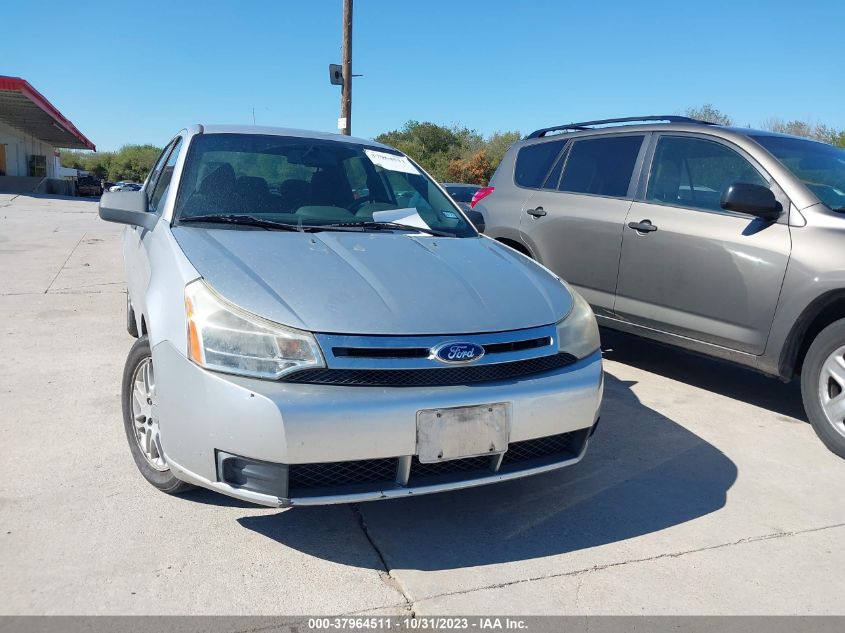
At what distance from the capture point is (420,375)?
2.51m

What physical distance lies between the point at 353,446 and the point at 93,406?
2.39 metres

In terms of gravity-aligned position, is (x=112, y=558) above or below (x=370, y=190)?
below

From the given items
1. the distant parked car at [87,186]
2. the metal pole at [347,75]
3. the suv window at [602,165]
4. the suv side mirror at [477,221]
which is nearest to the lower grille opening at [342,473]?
the suv side mirror at [477,221]

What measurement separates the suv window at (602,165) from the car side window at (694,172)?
0.73ft

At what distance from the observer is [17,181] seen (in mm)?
37531

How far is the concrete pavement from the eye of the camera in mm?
2402

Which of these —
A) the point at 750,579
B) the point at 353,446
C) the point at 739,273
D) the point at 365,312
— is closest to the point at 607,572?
the point at 750,579

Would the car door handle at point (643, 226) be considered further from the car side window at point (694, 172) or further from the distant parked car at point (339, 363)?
the distant parked car at point (339, 363)

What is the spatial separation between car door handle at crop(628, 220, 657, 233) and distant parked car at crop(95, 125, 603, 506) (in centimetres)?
169

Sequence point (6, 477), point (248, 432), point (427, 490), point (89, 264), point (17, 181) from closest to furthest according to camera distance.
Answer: point (248, 432) < point (427, 490) < point (6, 477) < point (89, 264) < point (17, 181)

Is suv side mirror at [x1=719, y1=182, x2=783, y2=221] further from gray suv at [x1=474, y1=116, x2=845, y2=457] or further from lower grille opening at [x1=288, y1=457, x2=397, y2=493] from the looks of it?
lower grille opening at [x1=288, y1=457, x2=397, y2=493]

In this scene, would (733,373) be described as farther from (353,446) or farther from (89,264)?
(89,264)

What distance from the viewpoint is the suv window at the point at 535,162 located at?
230 inches

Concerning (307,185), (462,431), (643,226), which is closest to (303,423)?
(462,431)
